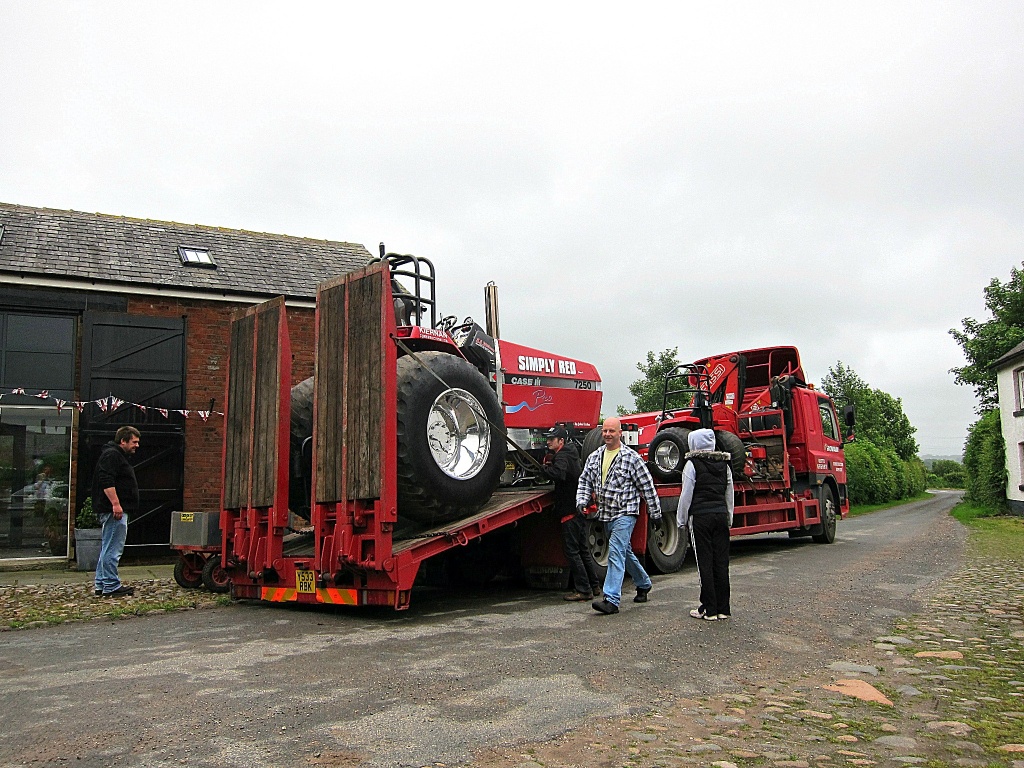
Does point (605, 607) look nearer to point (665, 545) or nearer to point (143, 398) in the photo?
point (665, 545)

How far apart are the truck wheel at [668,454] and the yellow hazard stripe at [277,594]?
5163 mm

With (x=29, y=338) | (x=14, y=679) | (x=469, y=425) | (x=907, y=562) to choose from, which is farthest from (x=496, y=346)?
(x=29, y=338)

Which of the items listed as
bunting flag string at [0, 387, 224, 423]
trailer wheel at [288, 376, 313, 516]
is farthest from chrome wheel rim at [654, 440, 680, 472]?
bunting flag string at [0, 387, 224, 423]

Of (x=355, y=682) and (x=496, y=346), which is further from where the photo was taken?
(x=496, y=346)

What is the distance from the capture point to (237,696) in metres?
4.59

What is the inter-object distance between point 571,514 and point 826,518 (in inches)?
327

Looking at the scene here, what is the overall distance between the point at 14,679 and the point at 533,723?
337 centimetres

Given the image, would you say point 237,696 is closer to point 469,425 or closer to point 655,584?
point 469,425

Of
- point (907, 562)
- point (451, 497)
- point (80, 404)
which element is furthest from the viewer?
point (80, 404)

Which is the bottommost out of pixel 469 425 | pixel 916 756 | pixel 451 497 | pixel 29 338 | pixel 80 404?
pixel 916 756

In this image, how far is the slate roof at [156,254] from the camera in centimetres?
1370

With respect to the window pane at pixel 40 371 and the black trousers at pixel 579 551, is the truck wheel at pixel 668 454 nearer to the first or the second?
the black trousers at pixel 579 551

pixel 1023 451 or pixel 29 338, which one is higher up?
pixel 29 338

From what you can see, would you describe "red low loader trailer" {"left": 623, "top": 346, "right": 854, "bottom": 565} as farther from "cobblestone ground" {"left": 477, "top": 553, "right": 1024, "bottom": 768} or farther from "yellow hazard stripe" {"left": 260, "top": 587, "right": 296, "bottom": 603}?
"cobblestone ground" {"left": 477, "top": 553, "right": 1024, "bottom": 768}
